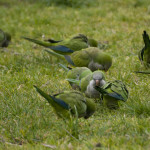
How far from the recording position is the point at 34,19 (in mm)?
9688

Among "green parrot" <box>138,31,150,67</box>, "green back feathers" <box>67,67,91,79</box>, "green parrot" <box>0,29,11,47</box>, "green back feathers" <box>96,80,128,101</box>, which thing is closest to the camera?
"green back feathers" <box>96,80,128,101</box>

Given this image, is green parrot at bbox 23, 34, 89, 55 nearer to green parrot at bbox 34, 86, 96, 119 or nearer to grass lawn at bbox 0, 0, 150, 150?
grass lawn at bbox 0, 0, 150, 150

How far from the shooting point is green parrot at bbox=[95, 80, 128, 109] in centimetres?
405

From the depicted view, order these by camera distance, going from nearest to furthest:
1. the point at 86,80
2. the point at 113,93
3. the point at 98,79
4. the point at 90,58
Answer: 1. the point at 113,93
2. the point at 98,79
3. the point at 86,80
4. the point at 90,58

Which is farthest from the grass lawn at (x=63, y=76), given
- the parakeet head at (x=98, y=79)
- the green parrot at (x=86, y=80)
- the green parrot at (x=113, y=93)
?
the parakeet head at (x=98, y=79)

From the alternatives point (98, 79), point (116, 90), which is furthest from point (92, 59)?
point (116, 90)

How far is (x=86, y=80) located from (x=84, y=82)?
43mm

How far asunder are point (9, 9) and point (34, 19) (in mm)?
1731

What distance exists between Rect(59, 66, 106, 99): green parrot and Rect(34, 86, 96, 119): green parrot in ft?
2.14

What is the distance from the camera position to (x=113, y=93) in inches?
160

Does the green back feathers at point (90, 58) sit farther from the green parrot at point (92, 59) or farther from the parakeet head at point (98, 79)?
the parakeet head at point (98, 79)

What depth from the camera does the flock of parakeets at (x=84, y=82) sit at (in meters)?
3.59

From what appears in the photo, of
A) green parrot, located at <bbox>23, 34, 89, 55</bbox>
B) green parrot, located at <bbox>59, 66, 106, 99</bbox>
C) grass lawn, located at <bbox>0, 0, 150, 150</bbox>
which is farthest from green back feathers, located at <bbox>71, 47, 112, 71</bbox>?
green parrot, located at <bbox>59, 66, 106, 99</bbox>

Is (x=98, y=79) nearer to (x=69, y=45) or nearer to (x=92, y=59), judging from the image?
(x=92, y=59)
